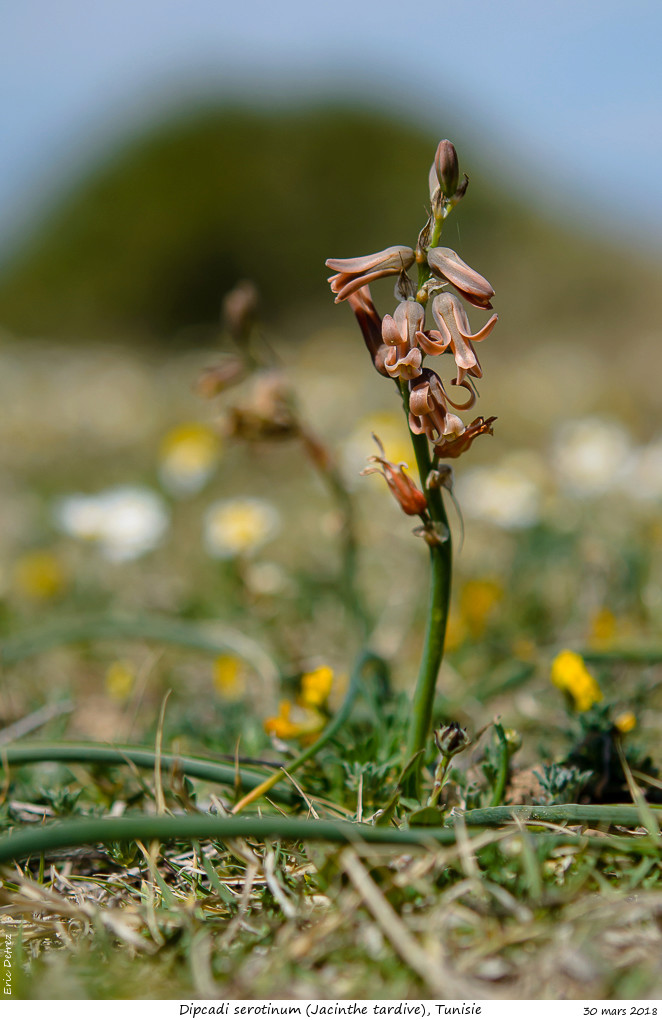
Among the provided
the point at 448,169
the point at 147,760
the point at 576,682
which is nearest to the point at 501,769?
the point at 576,682

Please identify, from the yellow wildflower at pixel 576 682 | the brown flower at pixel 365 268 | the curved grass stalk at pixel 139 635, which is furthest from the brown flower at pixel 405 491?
the curved grass stalk at pixel 139 635

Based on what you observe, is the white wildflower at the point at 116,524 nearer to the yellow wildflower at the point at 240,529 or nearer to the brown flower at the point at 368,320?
the yellow wildflower at the point at 240,529

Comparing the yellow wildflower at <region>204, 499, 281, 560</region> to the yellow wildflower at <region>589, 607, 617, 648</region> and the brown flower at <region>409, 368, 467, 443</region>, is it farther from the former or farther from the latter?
the brown flower at <region>409, 368, 467, 443</region>

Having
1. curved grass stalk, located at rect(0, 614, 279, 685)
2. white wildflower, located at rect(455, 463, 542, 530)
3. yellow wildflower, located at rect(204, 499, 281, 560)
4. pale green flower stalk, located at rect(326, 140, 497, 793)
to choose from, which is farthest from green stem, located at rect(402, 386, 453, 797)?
white wildflower, located at rect(455, 463, 542, 530)

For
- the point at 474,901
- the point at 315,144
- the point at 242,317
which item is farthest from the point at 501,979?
the point at 315,144

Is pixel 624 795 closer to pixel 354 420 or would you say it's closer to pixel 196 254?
pixel 354 420
